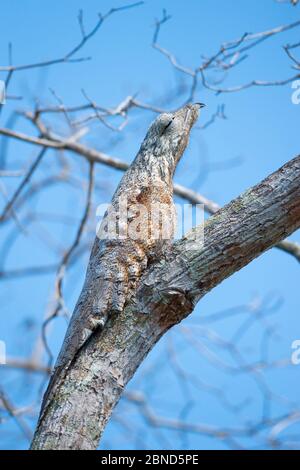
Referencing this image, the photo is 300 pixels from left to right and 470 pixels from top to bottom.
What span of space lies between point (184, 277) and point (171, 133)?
1254 millimetres

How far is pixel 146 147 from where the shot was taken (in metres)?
3.73

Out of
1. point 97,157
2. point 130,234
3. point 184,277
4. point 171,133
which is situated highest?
point 97,157

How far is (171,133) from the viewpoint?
3846mm

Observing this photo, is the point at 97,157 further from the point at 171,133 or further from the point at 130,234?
the point at 130,234

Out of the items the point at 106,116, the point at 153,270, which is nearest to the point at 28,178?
the point at 106,116

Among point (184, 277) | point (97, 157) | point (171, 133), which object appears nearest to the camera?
point (184, 277)

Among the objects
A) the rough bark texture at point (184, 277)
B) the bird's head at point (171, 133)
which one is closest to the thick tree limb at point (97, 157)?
the bird's head at point (171, 133)

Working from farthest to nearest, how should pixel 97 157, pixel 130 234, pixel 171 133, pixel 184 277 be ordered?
pixel 97 157 → pixel 171 133 → pixel 130 234 → pixel 184 277

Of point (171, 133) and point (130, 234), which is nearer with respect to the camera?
point (130, 234)

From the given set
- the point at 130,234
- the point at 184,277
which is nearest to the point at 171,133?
the point at 130,234

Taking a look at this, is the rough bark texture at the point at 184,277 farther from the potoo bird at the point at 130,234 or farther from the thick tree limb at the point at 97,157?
the thick tree limb at the point at 97,157
